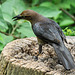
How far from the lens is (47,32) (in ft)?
7.86

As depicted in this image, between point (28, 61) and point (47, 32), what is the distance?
41 centimetres

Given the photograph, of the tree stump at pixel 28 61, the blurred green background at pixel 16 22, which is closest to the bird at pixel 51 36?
the tree stump at pixel 28 61

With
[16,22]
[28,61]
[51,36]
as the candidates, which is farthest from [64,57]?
[16,22]

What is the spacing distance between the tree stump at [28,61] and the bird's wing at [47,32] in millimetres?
285

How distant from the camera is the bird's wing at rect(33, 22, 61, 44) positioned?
2.36 metres

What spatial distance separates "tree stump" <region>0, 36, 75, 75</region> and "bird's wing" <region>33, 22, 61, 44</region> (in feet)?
0.94

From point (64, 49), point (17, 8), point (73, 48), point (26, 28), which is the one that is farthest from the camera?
point (17, 8)

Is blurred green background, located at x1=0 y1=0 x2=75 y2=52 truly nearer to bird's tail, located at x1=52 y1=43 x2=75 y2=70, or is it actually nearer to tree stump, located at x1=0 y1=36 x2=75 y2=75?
tree stump, located at x1=0 y1=36 x2=75 y2=75

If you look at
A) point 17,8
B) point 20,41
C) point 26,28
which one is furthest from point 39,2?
point 20,41

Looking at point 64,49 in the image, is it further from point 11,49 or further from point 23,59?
point 11,49

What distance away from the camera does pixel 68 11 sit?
597cm

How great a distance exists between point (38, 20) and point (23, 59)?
0.55 metres

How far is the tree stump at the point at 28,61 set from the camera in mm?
2160

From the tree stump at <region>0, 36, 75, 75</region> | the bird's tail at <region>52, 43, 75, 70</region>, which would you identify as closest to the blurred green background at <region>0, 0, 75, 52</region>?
the tree stump at <region>0, 36, 75, 75</region>
